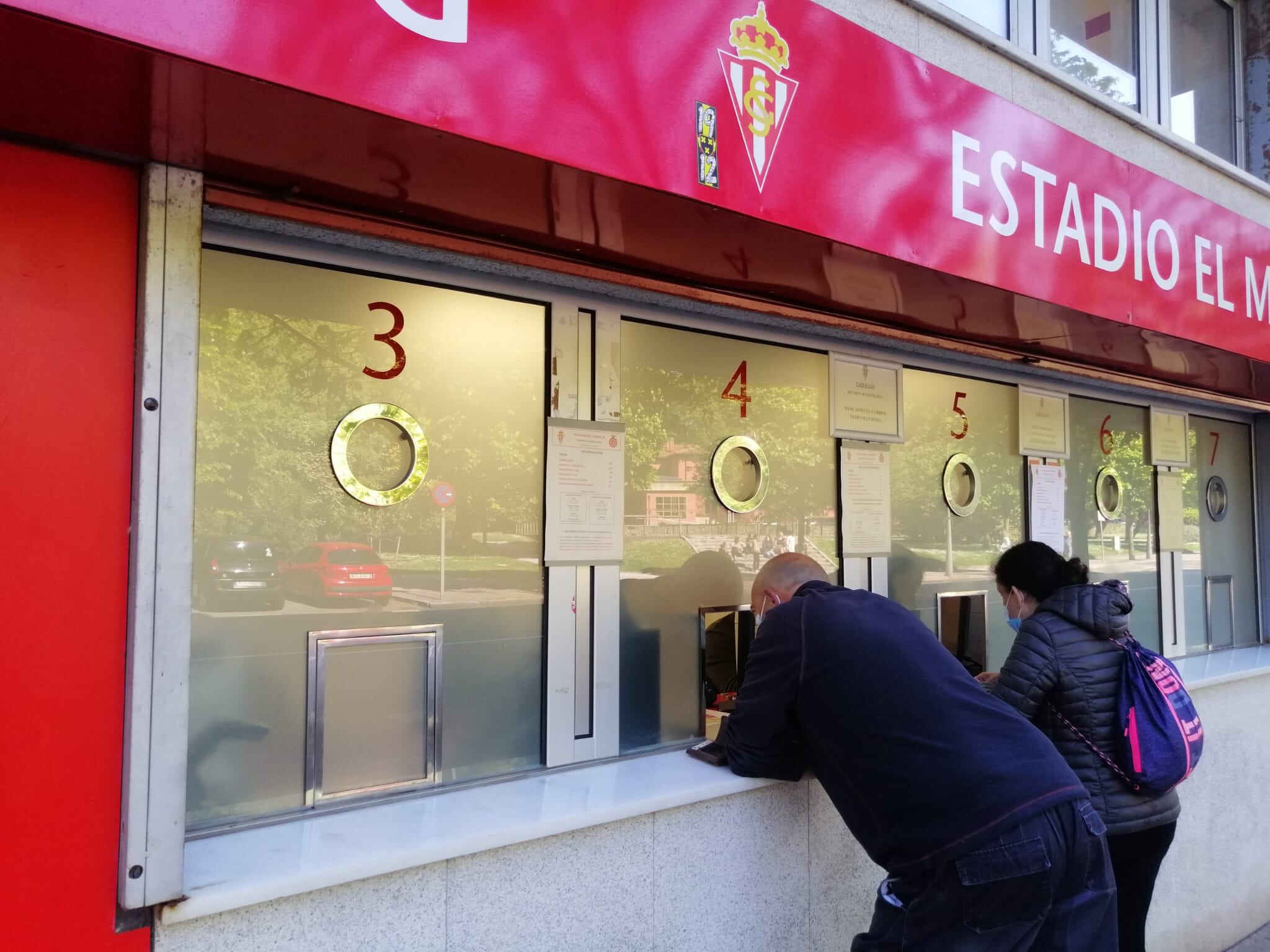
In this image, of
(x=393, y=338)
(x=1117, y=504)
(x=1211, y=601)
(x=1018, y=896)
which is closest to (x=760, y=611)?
(x=1018, y=896)

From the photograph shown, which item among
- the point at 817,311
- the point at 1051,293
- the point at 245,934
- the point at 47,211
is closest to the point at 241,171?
the point at 47,211

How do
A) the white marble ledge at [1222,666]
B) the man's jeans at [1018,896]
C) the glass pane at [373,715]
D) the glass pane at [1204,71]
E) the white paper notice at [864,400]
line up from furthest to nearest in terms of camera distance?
the glass pane at [1204,71]
the white marble ledge at [1222,666]
the white paper notice at [864,400]
the glass pane at [373,715]
the man's jeans at [1018,896]

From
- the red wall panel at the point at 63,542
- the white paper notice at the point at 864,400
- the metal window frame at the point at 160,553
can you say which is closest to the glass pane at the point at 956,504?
the white paper notice at the point at 864,400

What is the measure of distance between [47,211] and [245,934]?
1.50m

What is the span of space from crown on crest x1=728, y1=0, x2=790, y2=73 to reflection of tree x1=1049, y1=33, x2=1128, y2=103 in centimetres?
260

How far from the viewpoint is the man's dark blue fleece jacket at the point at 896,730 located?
2.09 meters

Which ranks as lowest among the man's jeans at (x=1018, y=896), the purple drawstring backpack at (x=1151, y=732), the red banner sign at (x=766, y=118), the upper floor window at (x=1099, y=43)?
the man's jeans at (x=1018, y=896)

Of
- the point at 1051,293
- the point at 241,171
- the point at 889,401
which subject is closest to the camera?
the point at 241,171

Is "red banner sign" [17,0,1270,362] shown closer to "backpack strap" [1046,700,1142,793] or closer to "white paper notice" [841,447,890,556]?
"white paper notice" [841,447,890,556]

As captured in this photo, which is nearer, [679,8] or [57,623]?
[57,623]

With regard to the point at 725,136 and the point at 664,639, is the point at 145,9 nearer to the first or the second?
the point at 725,136

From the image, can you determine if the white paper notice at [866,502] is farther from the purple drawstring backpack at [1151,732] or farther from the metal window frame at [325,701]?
the metal window frame at [325,701]

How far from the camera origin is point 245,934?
1849mm

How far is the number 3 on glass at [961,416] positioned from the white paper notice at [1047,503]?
1.69ft
